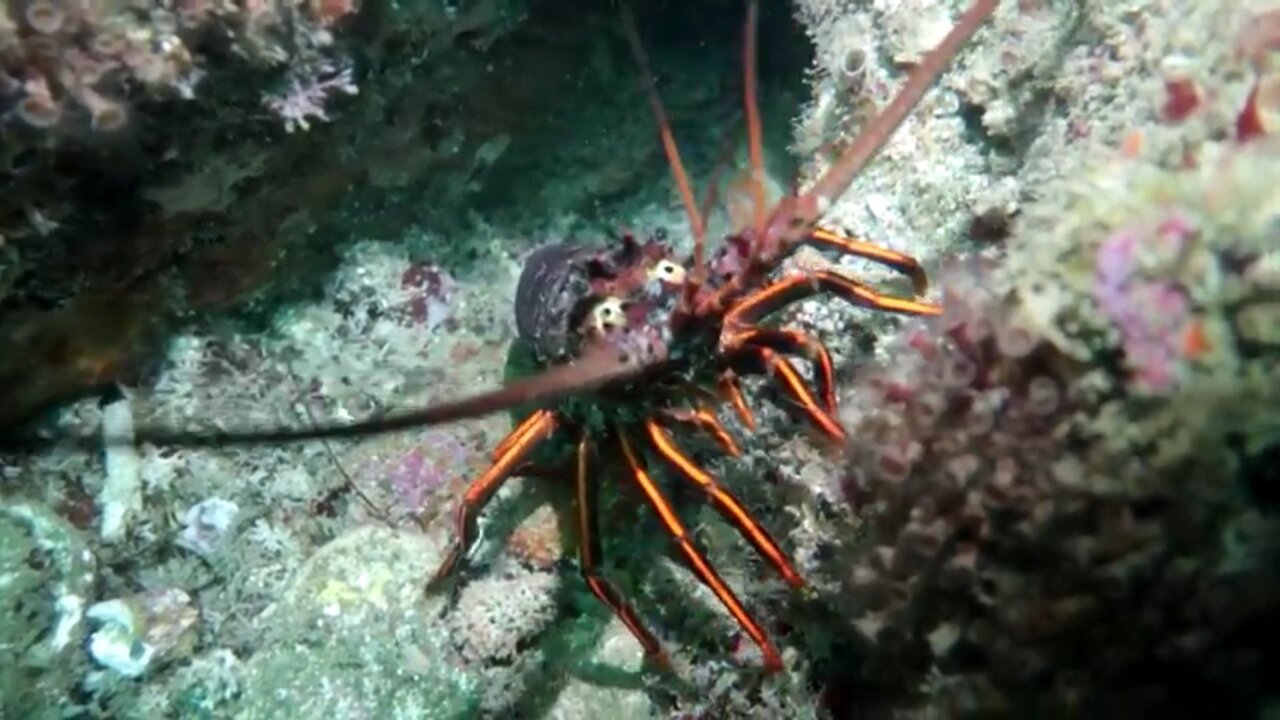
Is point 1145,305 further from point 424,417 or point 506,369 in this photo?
point 506,369

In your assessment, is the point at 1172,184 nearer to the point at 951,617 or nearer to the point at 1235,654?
the point at 1235,654

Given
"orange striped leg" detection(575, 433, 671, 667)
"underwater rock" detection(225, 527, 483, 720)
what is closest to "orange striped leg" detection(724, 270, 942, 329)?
"orange striped leg" detection(575, 433, 671, 667)

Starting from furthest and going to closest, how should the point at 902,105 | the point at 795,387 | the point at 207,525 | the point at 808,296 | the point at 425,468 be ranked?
the point at 425,468
the point at 207,525
the point at 808,296
the point at 795,387
the point at 902,105

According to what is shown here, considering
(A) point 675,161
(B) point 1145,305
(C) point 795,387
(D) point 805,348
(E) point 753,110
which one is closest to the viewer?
(B) point 1145,305

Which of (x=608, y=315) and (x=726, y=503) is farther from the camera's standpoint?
(x=608, y=315)

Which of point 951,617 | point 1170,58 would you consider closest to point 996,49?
point 1170,58

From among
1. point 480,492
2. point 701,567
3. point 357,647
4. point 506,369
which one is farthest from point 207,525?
point 701,567
